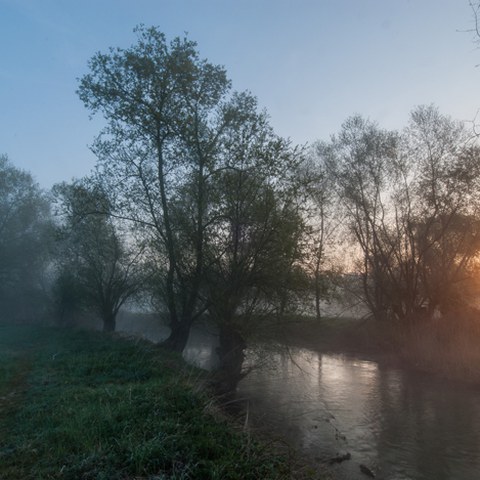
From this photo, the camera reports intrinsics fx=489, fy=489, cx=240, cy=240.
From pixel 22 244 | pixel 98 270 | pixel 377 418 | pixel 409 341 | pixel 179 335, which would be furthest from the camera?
pixel 22 244

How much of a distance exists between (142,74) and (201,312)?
447 inches

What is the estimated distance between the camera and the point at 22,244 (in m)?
51.4

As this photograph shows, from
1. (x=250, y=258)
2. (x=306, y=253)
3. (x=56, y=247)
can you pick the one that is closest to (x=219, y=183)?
(x=250, y=258)

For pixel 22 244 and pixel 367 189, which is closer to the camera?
pixel 367 189

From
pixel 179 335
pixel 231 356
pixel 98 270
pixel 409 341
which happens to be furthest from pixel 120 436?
pixel 98 270

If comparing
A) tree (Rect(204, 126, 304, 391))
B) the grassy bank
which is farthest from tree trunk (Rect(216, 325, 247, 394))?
the grassy bank

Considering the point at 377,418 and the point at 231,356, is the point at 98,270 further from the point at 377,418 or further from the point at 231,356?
the point at 377,418

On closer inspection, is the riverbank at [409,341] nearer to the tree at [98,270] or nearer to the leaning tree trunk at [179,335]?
the leaning tree trunk at [179,335]

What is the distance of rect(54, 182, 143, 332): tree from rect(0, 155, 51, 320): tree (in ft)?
28.5

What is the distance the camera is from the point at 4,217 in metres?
50.8

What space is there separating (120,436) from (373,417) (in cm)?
1138

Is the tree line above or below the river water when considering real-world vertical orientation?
above

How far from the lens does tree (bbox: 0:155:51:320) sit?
167 ft

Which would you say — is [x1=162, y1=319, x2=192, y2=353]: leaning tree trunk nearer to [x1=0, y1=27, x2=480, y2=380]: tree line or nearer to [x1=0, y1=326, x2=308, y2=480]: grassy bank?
[x1=0, y1=27, x2=480, y2=380]: tree line
